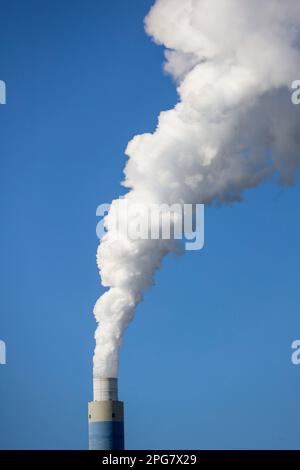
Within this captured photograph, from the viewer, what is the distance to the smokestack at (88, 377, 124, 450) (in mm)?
110938

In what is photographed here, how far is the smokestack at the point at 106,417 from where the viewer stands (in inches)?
4368

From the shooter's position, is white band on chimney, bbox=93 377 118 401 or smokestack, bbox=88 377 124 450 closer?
smokestack, bbox=88 377 124 450

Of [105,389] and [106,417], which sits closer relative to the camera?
[106,417]

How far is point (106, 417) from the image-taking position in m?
112

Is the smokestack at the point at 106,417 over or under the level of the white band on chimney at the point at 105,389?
under

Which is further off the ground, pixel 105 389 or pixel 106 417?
pixel 105 389

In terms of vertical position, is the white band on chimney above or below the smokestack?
above

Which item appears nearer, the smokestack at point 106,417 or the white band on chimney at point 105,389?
the smokestack at point 106,417

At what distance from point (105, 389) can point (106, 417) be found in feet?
9.29

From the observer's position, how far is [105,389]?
113 m
